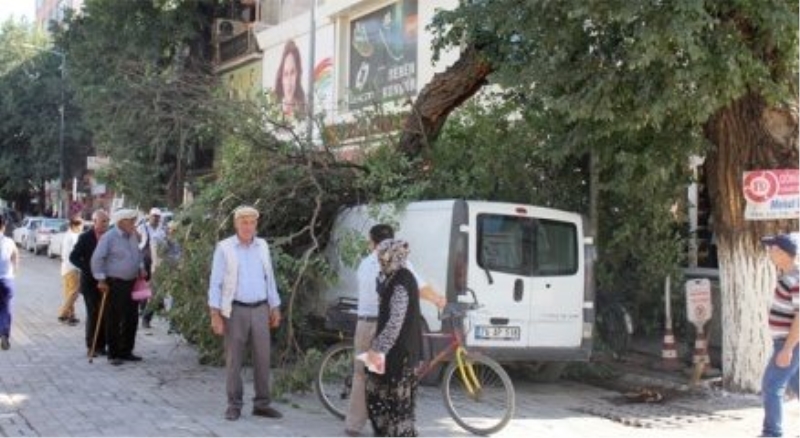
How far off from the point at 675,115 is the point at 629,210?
2.58 meters

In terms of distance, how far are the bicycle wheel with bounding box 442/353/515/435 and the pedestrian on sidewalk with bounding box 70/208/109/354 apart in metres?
5.30

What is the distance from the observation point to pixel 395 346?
23.1 ft

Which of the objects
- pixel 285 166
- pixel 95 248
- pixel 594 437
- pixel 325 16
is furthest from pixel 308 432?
pixel 325 16

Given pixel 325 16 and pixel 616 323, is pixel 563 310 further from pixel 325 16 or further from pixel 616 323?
pixel 325 16

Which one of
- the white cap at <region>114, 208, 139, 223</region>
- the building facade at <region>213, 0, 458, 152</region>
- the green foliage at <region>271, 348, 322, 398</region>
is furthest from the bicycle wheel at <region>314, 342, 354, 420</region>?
the building facade at <region>213, 0, 458, 152</region>

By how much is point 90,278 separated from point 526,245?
5424 mm

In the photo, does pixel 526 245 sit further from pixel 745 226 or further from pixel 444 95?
pixel 444 95

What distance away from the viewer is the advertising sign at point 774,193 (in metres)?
9.36

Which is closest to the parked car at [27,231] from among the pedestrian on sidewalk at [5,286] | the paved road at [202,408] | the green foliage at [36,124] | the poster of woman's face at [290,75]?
the green foliage at [36,124]

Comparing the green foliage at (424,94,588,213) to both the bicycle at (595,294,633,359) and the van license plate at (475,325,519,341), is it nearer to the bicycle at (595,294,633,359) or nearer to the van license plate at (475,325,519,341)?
the bicycle at (595,294,633,359)

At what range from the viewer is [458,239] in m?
9.05

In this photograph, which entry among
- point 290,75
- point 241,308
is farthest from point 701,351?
point 290,75

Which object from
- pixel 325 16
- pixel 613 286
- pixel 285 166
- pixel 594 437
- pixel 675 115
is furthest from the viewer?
pixel 325 16

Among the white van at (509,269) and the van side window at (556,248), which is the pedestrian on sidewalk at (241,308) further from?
the van side window at (556,248)
